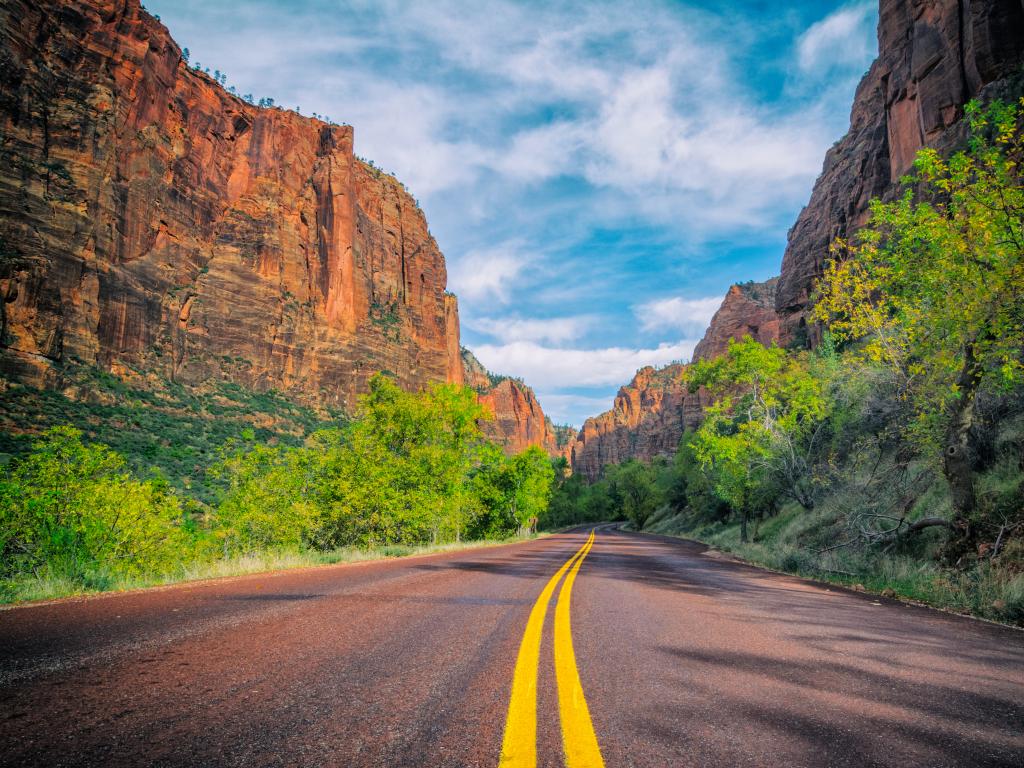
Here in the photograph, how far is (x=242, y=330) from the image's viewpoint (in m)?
82.1

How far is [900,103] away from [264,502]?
5106cm

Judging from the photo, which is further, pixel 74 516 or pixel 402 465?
pixel 402 465

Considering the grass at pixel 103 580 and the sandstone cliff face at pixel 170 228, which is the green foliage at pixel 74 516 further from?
the sandstone cliff face at pixel 170 228

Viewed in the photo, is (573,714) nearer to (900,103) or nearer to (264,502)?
(264,502)

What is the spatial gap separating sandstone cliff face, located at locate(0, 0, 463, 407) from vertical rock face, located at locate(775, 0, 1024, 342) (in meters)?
78.1

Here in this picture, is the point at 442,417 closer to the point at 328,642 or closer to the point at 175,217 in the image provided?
the point at 328,642

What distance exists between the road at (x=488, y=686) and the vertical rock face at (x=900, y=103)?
38262 millimetres

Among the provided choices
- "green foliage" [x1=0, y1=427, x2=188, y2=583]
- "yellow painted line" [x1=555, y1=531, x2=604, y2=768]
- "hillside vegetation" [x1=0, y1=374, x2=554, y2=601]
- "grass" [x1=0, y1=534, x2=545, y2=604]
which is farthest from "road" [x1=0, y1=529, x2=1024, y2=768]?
"green foliage" [x1=0, y1=427, x2=188, y2=583]

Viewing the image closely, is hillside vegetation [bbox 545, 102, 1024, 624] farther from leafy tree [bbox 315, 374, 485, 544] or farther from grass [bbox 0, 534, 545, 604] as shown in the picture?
leafy tree [bbox 315, 374, 485, 544]

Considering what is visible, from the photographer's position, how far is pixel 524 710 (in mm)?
2605

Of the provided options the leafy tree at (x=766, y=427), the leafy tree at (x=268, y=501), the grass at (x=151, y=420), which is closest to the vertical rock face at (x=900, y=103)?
the leafy tree at (x=766, y=427)

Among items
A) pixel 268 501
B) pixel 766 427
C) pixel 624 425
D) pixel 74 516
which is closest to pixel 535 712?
pixel 74 516

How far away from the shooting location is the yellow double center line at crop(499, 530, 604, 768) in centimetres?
207

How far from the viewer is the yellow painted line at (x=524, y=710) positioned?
6.77ft
